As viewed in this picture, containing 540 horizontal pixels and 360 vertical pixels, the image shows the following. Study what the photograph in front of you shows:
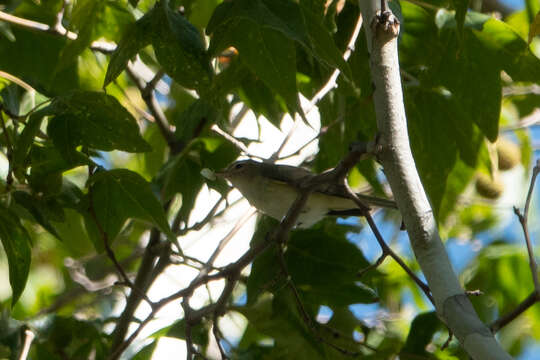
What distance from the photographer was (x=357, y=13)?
2.85 metres

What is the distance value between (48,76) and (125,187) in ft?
3.58

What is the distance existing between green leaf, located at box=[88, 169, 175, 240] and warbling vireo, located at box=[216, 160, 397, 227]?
28.8 inches

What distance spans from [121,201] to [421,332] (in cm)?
136

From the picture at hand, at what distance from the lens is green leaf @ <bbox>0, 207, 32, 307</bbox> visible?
8.40ft

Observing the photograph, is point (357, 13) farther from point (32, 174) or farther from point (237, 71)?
point (32, 174)

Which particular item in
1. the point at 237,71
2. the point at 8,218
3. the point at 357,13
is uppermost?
the point at 357,13

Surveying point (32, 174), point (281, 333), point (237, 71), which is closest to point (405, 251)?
point (281, 333)

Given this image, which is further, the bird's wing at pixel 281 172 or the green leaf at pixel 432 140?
the bird's wing at pixel 281 172

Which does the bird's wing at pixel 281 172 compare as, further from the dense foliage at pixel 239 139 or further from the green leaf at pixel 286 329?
the green leaf at pixel 286 329

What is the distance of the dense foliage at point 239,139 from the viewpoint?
7.75 ft

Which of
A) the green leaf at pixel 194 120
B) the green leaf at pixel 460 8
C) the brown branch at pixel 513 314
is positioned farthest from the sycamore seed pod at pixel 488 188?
the brown branch at pixel 513 314

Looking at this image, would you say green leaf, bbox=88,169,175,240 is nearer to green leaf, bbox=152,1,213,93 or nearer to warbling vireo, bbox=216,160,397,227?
green leaf, bbox=152,1,213,93

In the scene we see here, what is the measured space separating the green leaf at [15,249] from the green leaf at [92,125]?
1.15 ft

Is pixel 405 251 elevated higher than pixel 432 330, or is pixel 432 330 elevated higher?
pixel 432 330
